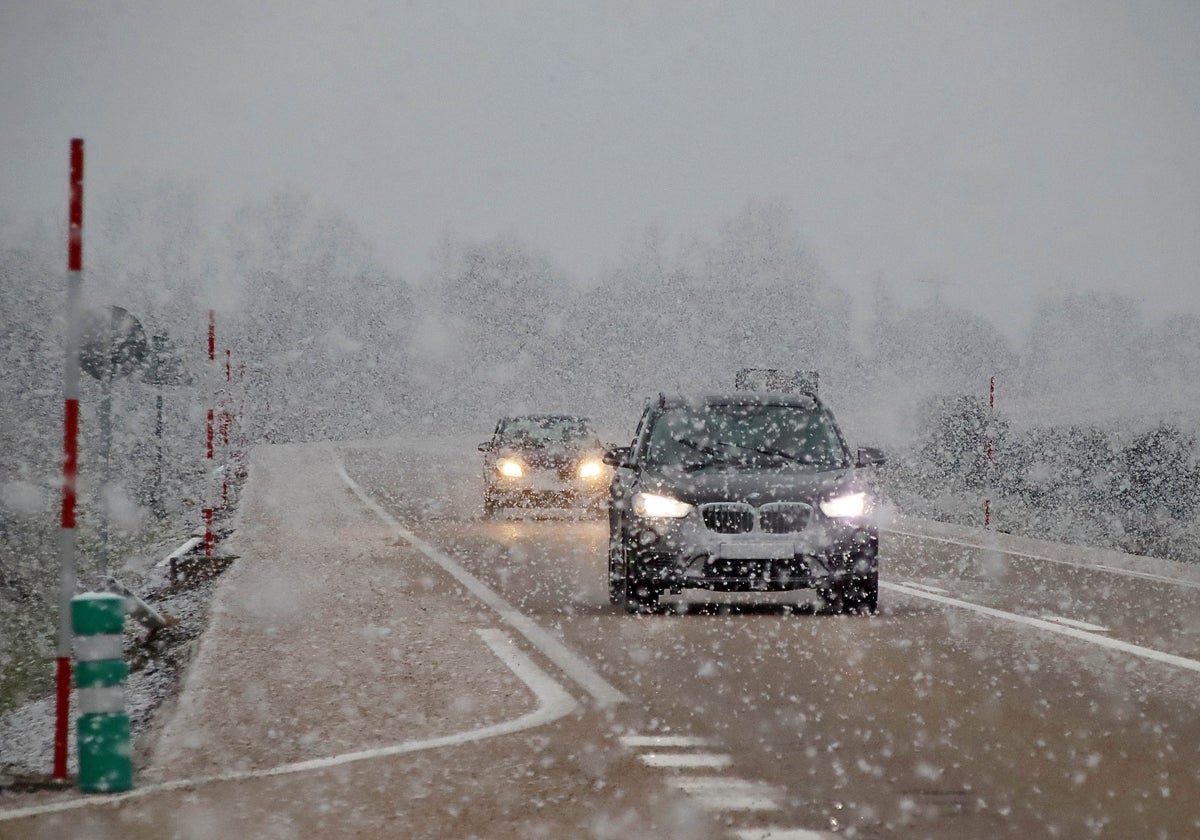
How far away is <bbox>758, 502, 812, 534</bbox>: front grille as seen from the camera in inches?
493

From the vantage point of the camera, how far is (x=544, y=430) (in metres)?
25.1

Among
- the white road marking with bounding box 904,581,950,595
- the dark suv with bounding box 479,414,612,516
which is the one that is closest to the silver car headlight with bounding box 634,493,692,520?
the white road marking with bounding box 904,581,950,595

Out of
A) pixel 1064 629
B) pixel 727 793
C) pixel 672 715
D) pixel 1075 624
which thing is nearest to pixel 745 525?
pixel 1064 629

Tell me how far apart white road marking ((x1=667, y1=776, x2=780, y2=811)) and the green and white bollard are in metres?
2.16

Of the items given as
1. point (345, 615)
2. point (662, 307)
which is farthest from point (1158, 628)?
point (662, 307)

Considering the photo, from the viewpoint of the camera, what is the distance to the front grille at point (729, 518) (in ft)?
41.0

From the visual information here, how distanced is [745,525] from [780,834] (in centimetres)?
686

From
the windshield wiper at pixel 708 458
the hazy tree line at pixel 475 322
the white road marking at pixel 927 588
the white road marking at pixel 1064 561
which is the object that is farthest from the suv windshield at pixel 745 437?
the hazy tree line at pixel 475 322

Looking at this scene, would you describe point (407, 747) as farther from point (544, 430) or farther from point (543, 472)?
point (544, 430)

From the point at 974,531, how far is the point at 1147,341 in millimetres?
130265

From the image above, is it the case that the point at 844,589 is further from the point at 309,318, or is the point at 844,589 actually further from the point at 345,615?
the point at 309,318

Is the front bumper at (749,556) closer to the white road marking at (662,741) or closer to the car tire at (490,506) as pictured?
the white road marking at (662,741)

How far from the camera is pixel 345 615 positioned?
1281 cm

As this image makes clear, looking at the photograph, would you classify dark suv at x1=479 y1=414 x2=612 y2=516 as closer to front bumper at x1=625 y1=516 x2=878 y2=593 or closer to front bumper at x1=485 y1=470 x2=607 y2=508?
front bumper at x1=485 y1=470 x2=607 y2=508
